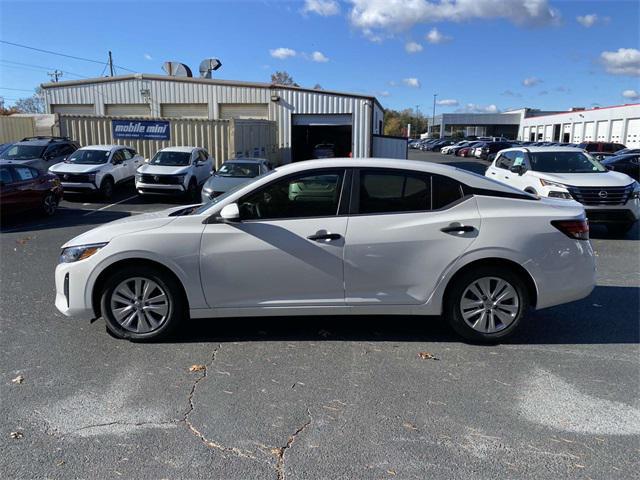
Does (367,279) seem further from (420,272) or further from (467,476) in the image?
(467,476)

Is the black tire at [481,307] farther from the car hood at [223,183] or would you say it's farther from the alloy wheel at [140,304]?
the car hood at [223,183]

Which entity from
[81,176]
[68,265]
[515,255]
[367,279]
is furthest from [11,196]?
[515,255]

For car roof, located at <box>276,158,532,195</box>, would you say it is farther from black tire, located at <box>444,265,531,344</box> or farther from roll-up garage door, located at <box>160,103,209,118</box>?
roll-up garage door, located at <box>160,103,209,118</box>

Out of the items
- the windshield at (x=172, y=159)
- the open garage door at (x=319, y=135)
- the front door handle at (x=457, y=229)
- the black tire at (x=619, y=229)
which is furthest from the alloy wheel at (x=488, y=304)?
the open garage door at (x=319, y=135)

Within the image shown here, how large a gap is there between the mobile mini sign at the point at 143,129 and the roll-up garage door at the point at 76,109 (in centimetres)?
827

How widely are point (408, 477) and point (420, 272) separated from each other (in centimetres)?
197

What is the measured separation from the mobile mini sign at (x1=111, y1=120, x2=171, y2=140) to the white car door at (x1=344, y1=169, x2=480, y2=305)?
18026mm

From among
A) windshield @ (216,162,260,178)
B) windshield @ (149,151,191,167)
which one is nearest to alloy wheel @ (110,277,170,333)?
windshield @ (216,162,260,178)

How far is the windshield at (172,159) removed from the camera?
1636cm

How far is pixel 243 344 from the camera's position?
4.51m

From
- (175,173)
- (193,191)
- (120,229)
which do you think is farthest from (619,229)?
(193,191)

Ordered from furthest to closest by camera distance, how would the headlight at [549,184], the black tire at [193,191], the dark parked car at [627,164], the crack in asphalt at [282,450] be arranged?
the dark parked car at [627,164] < the black tire at [193,191] < the headlight at [549,184] < the crack in asphalt at [282,450]

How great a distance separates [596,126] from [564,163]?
4577 cm

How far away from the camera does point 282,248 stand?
431 centimetres
